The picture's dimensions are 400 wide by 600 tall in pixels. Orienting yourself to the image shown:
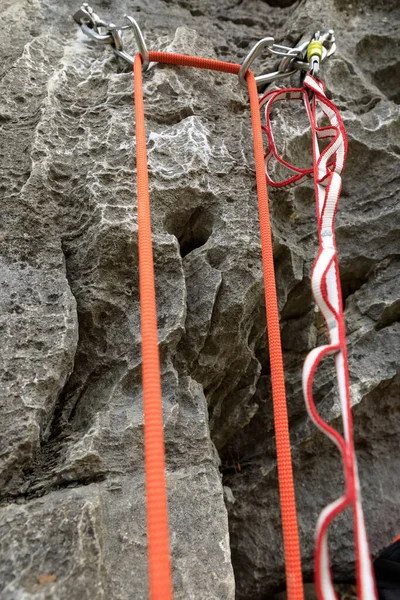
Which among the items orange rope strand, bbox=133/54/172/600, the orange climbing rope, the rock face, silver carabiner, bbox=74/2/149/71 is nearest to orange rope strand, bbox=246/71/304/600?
the orange climbing rope

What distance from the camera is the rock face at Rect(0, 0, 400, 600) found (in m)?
0.98

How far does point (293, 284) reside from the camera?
4.87 feet

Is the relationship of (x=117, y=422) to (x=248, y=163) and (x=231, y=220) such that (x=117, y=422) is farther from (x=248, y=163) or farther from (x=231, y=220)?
(x=248, y=163)

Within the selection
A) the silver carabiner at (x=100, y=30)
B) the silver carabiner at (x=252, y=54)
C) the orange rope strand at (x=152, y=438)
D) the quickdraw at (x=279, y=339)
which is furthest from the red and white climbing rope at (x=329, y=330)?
the silver carabiner at (x=100, y=30)

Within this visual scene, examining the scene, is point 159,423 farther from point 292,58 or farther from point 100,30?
point 100,30

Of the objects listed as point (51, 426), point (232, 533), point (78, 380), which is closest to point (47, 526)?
point (51, 426)

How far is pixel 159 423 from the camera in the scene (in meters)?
0.84

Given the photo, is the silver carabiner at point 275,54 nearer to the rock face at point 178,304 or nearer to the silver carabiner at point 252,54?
the silver carabiner at point 252,54

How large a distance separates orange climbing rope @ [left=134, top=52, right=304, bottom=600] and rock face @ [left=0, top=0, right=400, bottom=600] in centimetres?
16

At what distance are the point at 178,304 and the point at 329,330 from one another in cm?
41

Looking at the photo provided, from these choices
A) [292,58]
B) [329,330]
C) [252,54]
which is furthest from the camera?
[292,58]

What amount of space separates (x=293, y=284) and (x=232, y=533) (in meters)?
0.86

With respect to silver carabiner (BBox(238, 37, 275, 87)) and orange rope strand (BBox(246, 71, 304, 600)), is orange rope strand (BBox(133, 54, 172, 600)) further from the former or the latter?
silver carabiner (BBox(238, 37, 275, 87))

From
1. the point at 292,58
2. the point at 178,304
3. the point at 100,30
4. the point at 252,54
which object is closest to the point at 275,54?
the point at 292,58
